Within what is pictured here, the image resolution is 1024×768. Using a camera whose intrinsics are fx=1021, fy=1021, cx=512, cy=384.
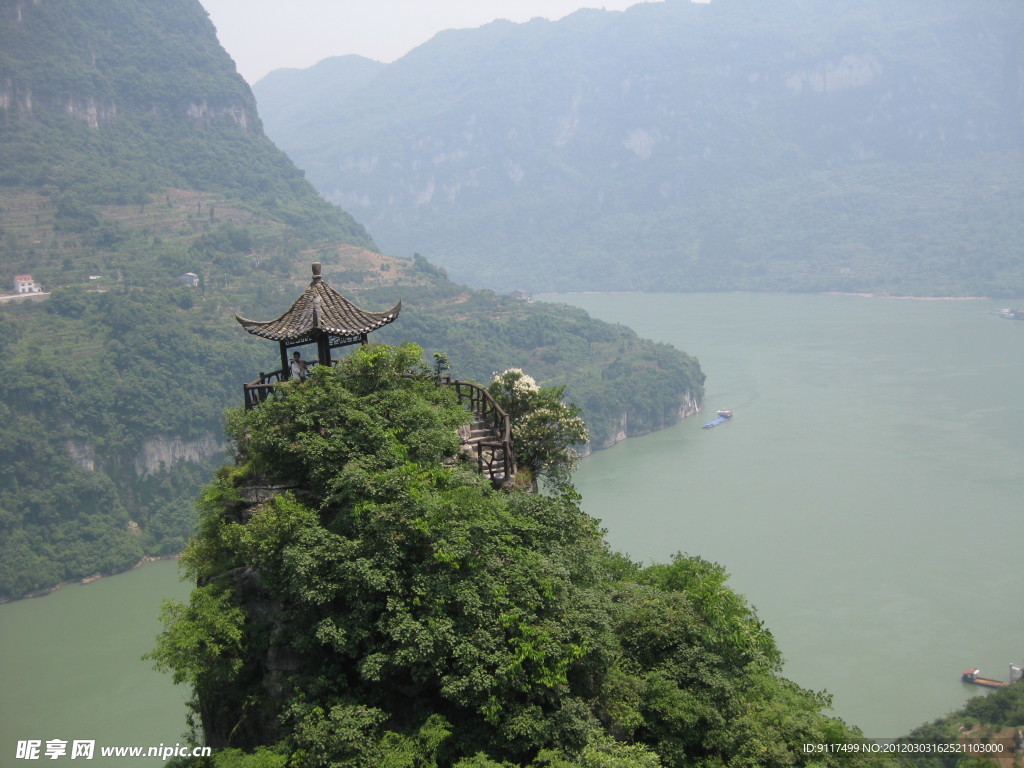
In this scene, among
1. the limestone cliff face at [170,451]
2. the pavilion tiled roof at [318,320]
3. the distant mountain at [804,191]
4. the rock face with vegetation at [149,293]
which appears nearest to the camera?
the pavilion tiled roof at [318,320]

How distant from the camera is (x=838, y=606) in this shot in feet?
108

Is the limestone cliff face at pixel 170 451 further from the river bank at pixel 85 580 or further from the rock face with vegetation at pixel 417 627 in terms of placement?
the rock face with vegetation at pixel 417 627

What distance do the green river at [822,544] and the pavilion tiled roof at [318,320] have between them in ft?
56.2

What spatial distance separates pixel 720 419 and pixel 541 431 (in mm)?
48409

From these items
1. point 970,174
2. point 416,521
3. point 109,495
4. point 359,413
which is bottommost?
point 109,495

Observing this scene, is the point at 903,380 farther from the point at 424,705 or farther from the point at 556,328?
the point at 424,705

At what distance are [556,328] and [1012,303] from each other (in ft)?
194

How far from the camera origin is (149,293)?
61.4 meters

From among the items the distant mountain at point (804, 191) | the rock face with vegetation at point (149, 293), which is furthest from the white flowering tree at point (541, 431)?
the distant mountain at point (804, 191)

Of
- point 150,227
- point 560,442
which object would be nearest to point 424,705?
point 560,442

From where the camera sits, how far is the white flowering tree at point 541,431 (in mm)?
14203

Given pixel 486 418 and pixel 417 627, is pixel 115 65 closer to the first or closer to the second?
pixel 486 418

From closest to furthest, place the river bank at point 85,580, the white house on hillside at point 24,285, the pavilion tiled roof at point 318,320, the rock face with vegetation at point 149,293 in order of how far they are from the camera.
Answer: the pavilion tiled roof at point 318,320, the river bank at point 85,580, the rock face with vegetation at point 149,293, the white house on hillside at point 24,285

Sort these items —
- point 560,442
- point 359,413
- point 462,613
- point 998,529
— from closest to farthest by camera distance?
point 462,613, point 359,413, point 560,442, point 998,529
